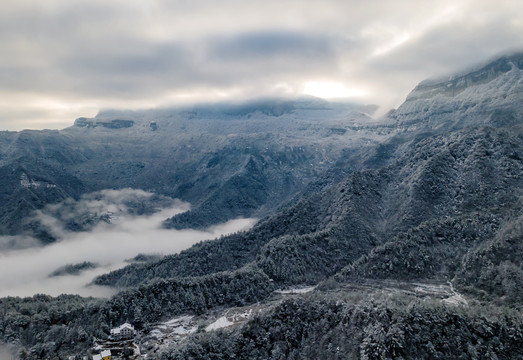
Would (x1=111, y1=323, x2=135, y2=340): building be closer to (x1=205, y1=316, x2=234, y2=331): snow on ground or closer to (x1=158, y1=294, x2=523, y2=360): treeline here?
(x1=158, y1=294, x2=523, y2=360): treeline

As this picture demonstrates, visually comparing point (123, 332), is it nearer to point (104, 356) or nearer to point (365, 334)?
point (104, 356)

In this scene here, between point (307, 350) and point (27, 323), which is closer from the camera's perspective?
point (307, 350)

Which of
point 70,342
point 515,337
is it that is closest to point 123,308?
point 70,342

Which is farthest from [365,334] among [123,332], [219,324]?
[123,332]

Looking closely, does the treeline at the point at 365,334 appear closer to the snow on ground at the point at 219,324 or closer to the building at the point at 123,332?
the snow on ground at the point at 219,324

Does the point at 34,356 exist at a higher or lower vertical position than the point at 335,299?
lower

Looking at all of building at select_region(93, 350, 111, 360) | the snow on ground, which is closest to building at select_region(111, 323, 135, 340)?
building at select_region(93, 350, 111, 360)

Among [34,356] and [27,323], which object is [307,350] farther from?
[27,323]
